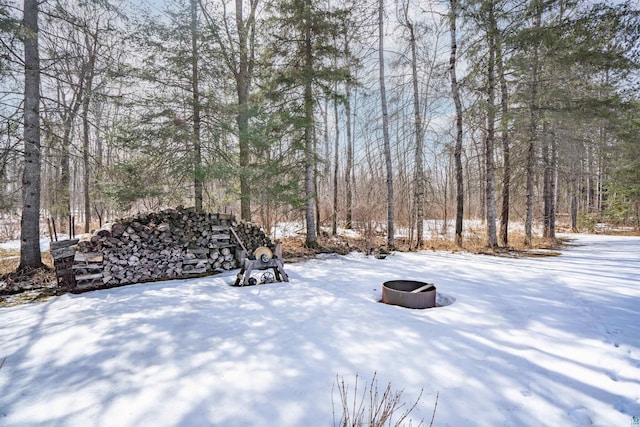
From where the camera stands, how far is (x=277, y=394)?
2.12 meters

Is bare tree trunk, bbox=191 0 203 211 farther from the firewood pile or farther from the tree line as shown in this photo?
the firewood pile

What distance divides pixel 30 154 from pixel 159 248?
10.00ft

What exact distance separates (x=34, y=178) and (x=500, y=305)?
27.5 ft

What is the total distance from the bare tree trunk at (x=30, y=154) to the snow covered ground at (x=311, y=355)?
2193 millimetres

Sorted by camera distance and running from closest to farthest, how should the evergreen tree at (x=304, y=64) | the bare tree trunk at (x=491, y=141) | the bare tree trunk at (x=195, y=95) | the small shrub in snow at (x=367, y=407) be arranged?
1. the small shrub in snow at (x=367, y=407)
2. the bare tree trunk at (x=195, y=95)
3. the evergreen tree at (x=304, y=64)
4. the bare tree trunk at (x=491, y=141)

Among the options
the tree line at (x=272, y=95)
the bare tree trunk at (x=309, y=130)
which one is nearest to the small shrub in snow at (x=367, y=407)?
the tree line at (x=272, y=95)

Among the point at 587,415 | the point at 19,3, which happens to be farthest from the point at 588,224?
the point at 19,3

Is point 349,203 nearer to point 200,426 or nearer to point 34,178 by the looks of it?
point 34,178

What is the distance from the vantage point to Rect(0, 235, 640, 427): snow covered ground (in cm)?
196

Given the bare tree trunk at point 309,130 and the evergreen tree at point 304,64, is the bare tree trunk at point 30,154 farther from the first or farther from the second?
the bare tree trunk at point 309,130

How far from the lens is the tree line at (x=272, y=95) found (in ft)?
18.3

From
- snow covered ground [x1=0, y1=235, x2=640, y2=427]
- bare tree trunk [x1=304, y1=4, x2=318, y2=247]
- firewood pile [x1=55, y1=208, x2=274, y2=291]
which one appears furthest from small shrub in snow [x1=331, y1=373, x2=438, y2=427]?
bare tree trunk [x1=304, y1=4, x2=318, y2=247]

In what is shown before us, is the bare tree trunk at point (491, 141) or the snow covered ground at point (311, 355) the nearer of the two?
the snow covered ground at point (311, 355)

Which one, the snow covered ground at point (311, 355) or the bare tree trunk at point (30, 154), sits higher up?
the bare tree trunk at point (30, 154)
